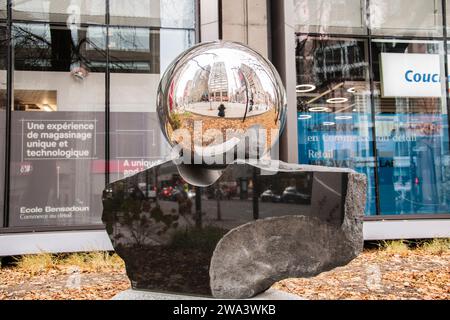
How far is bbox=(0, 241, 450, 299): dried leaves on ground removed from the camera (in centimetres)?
564

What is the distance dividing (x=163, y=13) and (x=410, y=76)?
232 inches

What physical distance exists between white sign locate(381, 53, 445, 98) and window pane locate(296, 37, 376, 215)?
483 millimetres

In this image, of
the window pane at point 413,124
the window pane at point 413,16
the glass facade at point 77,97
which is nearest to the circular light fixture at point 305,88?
the window pane at point 413,124

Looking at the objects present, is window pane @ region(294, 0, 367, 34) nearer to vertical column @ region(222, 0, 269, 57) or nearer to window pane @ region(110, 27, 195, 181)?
vertical column @ region(222, 0, 269, 57)

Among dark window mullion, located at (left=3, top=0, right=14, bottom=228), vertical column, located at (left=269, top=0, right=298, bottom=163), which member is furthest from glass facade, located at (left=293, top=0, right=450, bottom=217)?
dark window mullion, located at (left=3, top=0, right=14, bottom=228)

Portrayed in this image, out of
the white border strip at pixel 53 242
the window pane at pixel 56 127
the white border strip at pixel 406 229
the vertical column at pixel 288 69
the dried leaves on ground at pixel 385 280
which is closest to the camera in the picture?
the dried leaves on ground at pixel 385 280

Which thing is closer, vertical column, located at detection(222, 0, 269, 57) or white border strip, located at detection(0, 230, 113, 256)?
white border strip, located at detection(0, 230, 113, 256)

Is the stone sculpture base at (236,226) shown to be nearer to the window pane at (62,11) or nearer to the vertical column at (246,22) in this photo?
the vertical column at (246,22)

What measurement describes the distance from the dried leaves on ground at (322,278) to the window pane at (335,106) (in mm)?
2211

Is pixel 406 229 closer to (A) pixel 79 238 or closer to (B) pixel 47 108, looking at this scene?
(A) pixel 79 238

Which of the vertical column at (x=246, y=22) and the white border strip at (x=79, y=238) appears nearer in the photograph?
the white border strip at (x=79, y=238)

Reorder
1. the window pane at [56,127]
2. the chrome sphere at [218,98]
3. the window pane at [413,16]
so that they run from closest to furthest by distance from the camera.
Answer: the chrome sphere at [218,98] < the window pane at [56,127] < the window pane at [413,16]

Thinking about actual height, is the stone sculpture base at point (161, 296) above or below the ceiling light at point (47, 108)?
below

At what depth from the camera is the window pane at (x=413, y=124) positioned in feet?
33.6
